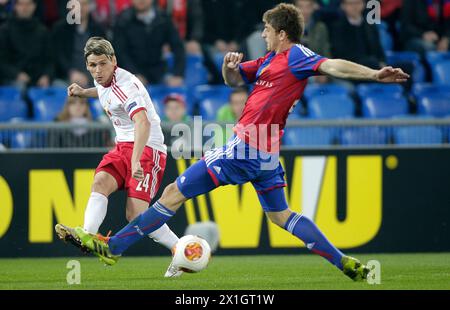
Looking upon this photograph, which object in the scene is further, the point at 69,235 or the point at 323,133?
the point at 323,133

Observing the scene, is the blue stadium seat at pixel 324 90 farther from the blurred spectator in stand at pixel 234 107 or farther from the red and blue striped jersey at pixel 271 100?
the red and blue striped jersey at pixel 271 100

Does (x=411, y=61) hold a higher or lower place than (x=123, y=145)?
higher

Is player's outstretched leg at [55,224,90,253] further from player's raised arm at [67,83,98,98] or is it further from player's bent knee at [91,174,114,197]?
player's raised arm at [67,83,98,98]

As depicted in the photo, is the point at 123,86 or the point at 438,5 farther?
the point at 438,5

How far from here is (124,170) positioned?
29.7ft

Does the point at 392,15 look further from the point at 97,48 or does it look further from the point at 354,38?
the point at 97,48

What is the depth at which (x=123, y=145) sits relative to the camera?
9.12m

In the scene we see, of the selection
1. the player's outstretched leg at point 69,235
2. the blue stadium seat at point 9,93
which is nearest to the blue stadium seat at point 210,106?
the blue stadium seat at point 9,93

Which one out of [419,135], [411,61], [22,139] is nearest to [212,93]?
[411,61]

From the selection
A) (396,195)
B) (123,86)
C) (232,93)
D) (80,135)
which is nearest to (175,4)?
(232,93)

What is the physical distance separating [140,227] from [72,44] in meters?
6.28

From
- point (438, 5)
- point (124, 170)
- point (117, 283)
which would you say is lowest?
point (117, 283)
